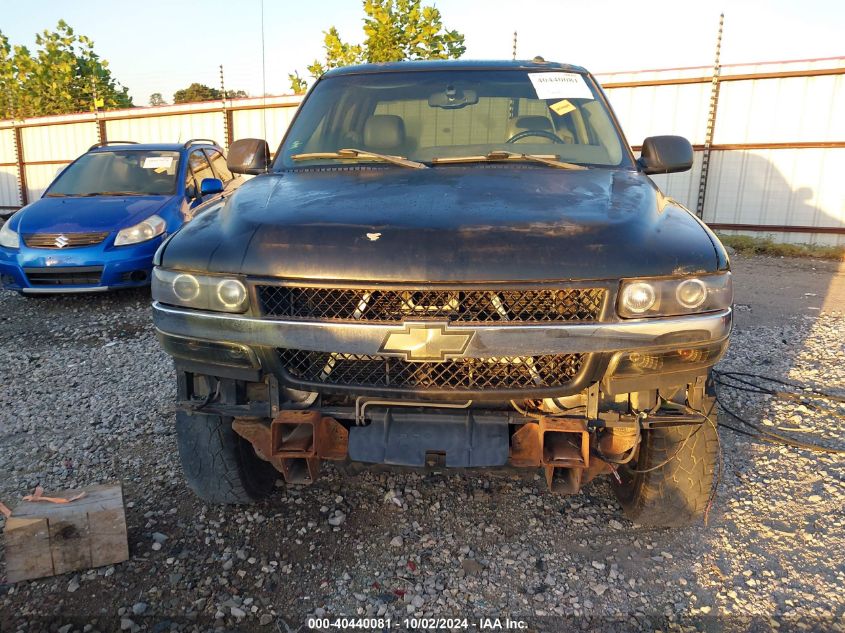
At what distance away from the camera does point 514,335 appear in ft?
6.34

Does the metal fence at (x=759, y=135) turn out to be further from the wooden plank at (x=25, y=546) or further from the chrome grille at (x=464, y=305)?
the wooden plank at (x=25, y=546)

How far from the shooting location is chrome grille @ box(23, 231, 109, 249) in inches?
249

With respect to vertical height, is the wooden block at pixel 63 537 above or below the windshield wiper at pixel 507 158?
below

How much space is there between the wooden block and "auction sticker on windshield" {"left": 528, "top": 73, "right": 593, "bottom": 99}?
2.84 meters

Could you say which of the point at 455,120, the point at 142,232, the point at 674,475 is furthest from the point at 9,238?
the point at 674,475

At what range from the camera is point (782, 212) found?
11.5 meters

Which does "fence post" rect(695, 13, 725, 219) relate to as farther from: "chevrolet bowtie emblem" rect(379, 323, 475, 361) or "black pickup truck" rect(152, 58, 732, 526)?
"chevrolet bowtie emblem" rect(379, 323, 475, 361)

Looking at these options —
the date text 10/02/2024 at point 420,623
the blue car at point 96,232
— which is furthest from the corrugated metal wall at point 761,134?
the date text 10/02/2024 at point 420,623

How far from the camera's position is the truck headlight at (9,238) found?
253 inches

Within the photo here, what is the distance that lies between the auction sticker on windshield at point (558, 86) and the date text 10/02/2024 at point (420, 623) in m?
2.54

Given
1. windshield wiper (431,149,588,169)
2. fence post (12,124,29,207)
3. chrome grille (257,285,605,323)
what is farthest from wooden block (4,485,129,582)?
fence post (12,124,29,207)

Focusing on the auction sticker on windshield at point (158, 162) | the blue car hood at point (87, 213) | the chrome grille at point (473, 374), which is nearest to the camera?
the chrome grille at point (473, 374)

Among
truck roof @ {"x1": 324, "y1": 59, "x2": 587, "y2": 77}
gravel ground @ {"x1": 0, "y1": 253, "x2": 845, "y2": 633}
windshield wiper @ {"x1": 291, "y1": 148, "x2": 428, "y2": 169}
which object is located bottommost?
gravel ground @ {"x1": 0, "y1": 253, "x2": 845, "y2": 633}

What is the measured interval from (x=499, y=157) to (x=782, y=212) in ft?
35.5
